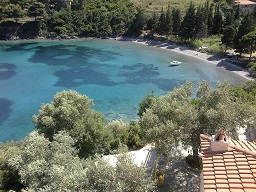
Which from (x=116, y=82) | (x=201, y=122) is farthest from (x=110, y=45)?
(x=201, y=122)

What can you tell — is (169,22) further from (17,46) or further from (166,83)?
(17,46)

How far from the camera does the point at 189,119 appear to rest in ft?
64.3

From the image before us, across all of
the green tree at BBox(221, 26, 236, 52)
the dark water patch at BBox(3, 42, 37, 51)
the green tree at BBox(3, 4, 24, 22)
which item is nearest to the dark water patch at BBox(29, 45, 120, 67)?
the dark water patch at BBox(3, 42, 37, 51)

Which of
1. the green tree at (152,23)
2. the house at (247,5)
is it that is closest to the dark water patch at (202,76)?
the green tree at (152,23)

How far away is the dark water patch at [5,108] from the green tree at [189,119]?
3110cm

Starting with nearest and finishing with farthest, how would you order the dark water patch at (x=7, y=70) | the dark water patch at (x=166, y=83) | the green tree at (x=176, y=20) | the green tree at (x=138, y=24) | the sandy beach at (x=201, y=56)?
the dark water patch at (x=166, y=83) < the dark water patch at (x=7, y=70) < the sandy beach at (x=201, y=56) < the green tree at (x=176, y=20) < the green tree at (x=138, y=24)

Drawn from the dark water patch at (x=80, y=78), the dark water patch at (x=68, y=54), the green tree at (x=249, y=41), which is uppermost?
the green tree at (x=249, y=41)

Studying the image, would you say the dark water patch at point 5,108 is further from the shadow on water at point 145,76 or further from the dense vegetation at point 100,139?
the shadow on water at point 145,76

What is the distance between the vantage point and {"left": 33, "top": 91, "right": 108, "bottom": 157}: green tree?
2459cm

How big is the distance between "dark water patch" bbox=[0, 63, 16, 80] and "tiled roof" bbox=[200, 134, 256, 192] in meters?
57.2

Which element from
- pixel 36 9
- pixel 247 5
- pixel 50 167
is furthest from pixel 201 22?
pixel 50 167

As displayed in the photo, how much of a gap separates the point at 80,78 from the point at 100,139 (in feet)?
118

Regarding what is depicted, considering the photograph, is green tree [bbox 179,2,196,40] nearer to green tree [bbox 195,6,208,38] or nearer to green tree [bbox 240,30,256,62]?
green tree [bbox 195,6,208,38]

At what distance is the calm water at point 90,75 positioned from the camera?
46.0 meters
